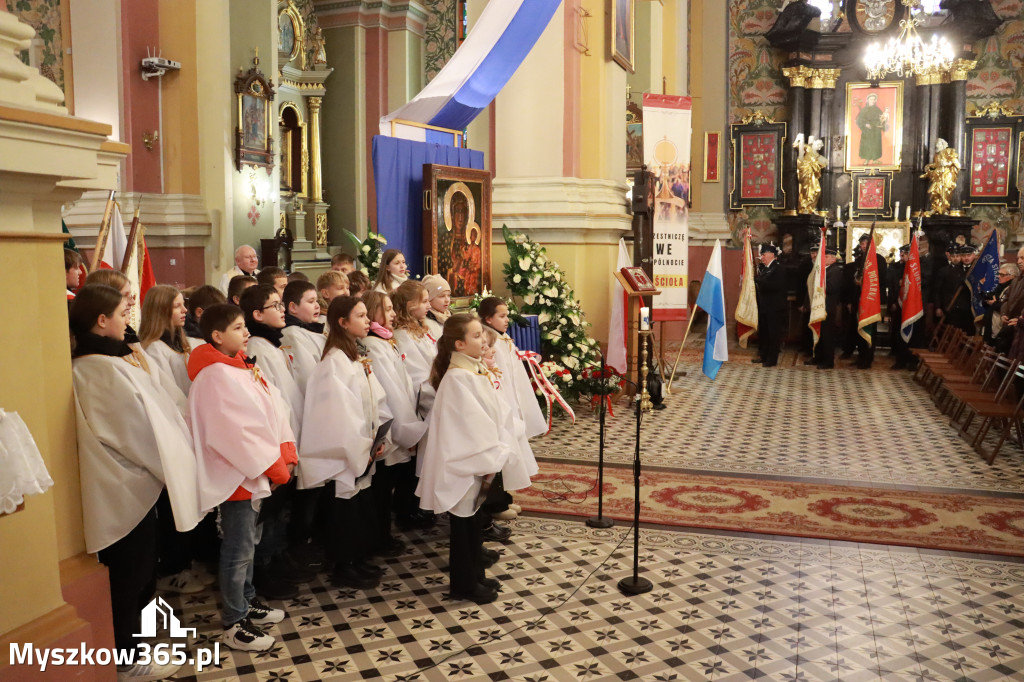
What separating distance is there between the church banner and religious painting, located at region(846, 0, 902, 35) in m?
9.42

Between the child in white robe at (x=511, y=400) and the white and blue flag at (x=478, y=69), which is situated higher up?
the white and blue flag at (x=478, y=69)

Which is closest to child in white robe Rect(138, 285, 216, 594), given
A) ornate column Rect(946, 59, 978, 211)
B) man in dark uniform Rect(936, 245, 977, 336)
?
man in dark uniform Rect(936, 245, 977, 336)

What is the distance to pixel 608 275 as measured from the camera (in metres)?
10.1

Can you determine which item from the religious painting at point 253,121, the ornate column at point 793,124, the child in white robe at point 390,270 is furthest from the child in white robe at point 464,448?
the ornate column at point 793,124

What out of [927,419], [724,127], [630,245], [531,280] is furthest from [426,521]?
[724,127]

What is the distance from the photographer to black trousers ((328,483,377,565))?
4.46m

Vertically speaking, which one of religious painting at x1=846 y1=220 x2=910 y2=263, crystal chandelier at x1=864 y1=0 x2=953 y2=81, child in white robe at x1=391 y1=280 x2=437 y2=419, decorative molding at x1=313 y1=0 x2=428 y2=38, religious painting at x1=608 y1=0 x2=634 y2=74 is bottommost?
child in white robe at x1=391 y1=280 x2=437 y2=419

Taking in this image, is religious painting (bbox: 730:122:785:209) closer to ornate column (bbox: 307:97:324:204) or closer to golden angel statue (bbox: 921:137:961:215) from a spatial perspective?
golden angel statue (bbox: 921:137:961:215)

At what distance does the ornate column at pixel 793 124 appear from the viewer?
17031 millimetres

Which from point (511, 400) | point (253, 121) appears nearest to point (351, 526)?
point (511, 400)

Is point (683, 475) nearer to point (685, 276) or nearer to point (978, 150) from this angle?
point (685, 276)

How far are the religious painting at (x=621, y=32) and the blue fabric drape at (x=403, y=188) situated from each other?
2.63m

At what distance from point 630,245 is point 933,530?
6582 millimetres

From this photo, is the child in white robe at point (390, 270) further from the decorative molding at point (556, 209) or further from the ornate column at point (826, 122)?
the ornate column at point (826, 122)
